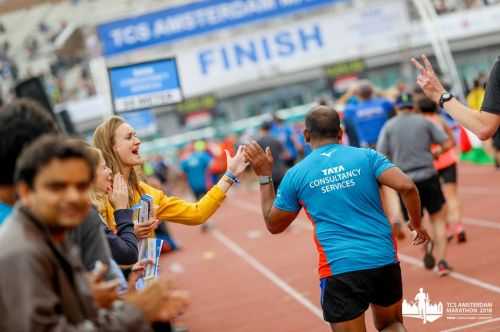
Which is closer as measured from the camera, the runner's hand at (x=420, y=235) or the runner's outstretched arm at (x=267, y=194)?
the runner's outstretched arm at (x=267, y=194)

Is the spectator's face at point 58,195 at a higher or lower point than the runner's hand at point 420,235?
higher

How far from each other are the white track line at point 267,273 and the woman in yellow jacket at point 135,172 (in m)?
3.77

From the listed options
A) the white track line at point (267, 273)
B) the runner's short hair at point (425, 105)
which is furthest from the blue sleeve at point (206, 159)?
the runner's short hair at point (425, 105)

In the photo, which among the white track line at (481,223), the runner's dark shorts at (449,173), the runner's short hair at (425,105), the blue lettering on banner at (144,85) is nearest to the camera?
the blue lettering on banner at (144,85)

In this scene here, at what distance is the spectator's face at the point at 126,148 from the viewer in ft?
19.6

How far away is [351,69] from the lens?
31.9m

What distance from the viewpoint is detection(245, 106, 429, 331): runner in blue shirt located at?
5555mm

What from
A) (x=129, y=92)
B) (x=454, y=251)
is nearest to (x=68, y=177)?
(x=129, y=92)

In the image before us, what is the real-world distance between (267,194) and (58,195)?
285 cm

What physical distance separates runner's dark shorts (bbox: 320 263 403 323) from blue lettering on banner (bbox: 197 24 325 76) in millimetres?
21341

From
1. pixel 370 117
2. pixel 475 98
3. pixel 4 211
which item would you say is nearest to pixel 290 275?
pixel 370 117

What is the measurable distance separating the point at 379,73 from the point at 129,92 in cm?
3335

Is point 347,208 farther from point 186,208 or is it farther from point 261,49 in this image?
point 261,49
